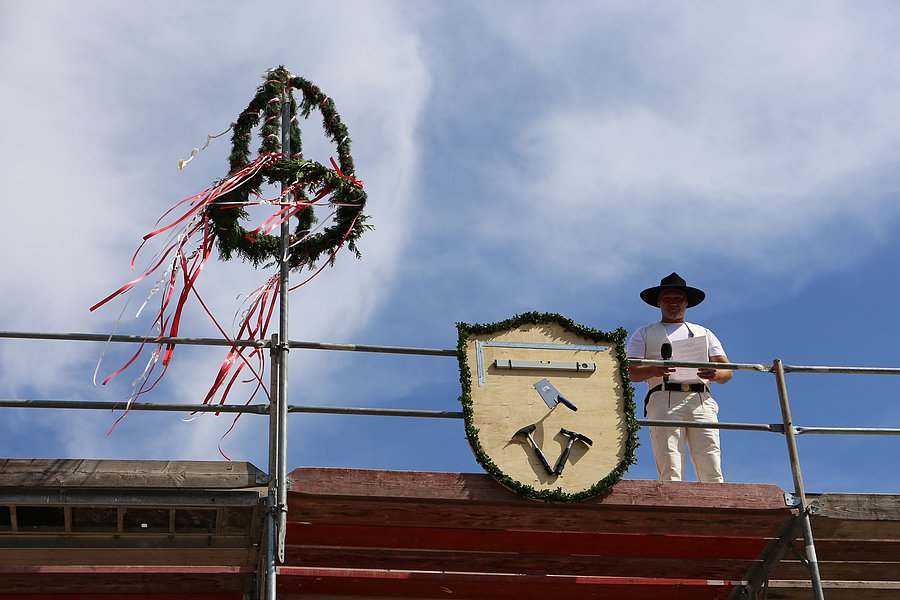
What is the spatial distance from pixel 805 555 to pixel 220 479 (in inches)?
147

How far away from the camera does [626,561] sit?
805 cm

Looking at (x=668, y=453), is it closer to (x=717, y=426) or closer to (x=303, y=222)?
(x=717, y=426)

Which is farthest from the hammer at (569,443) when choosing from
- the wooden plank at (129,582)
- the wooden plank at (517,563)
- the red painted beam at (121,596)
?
the red painted beam at (121,596)

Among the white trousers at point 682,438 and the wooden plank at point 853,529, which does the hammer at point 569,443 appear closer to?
the white trousers at point 682,438

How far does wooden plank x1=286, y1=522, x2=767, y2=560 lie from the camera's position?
758 cm

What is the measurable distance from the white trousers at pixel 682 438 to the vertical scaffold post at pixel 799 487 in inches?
29.1

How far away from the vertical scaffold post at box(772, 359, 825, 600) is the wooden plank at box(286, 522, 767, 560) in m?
0.40

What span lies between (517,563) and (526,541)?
255mm

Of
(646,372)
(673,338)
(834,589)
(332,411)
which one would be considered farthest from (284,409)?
(834,589)

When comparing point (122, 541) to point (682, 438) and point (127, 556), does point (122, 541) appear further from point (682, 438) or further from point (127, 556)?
point (682, 438)

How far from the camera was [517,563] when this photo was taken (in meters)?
7.98

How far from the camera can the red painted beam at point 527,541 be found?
758 centimetres

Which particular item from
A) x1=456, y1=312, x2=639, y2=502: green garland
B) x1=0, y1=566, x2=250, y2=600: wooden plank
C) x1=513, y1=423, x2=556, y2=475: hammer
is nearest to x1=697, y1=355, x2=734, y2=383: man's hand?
x1=456, y1=312, x2=639, y2=502: green garland

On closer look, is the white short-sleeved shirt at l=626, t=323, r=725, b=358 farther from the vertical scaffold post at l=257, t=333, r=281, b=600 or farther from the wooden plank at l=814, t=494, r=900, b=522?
the vertical scaffold post at l=257, t=333, r=281, b=600
